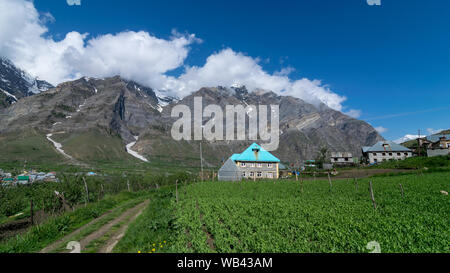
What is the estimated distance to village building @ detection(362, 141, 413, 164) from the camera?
81188 millimetres

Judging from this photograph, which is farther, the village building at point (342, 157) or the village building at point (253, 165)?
the village building at point (342, 157)

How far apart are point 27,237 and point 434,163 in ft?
218

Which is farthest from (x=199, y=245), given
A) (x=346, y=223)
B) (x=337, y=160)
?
(x=337, y=160)

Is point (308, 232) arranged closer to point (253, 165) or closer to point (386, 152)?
point (253, 165)

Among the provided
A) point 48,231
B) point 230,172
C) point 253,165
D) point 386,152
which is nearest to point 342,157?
point 386,152

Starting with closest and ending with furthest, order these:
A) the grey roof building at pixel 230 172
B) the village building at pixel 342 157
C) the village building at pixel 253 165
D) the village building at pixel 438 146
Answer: the grey roof building at pixel 230 172 → the village building at pixel 253 165 → the village building at pixel 438 146 → the village building at pixel 342 157

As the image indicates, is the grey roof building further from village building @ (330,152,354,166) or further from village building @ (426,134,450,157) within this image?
village building @ (330,152,354,166)

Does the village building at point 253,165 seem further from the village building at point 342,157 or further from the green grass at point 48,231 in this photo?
the village building at point 342,157

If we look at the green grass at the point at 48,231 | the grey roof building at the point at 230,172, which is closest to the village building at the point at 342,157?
the grey roof building at the point at 230,172

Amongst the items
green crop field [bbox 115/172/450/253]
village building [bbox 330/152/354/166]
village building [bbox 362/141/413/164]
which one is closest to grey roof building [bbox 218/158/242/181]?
green crop field [bbox 115/172/450/253]

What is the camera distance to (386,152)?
8306 cm

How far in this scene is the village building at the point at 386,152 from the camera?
81.2 meters
